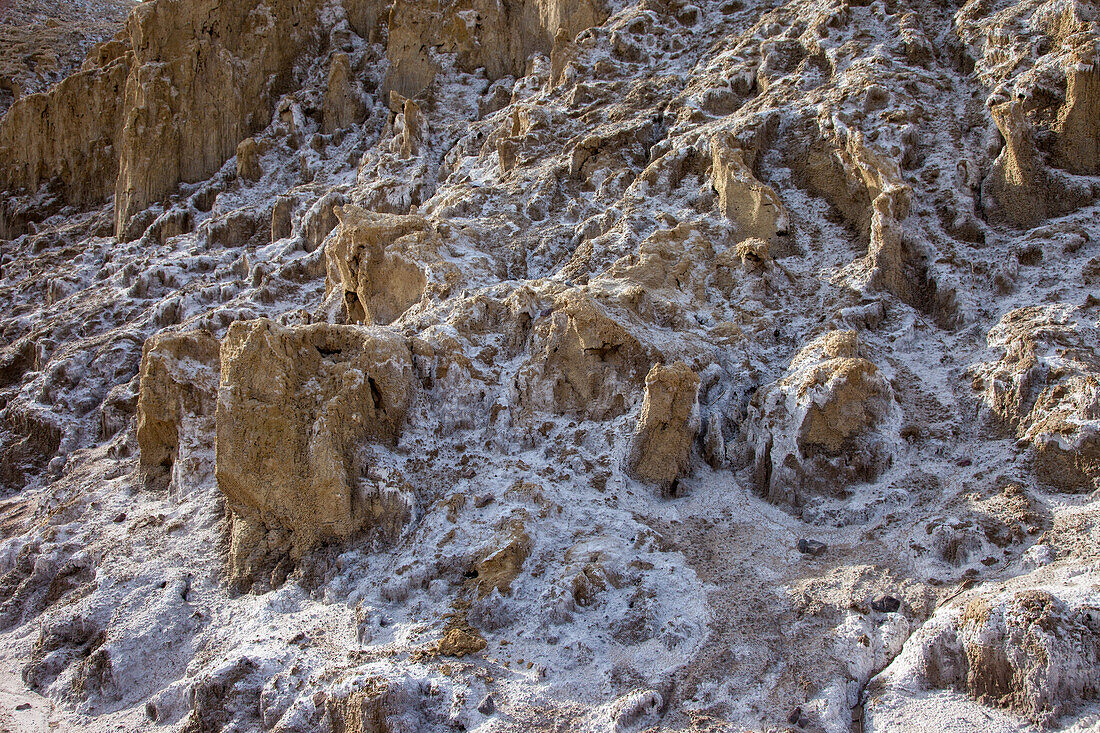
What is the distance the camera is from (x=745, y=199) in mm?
23000

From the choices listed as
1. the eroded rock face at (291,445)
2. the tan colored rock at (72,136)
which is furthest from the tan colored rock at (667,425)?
the tan colored rock at (72,136)

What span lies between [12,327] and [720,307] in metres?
35.8

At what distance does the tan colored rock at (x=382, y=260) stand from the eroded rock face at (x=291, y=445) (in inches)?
221

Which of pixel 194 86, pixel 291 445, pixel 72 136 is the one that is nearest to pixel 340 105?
pixel 194 86

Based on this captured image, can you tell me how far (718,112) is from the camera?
28.1 m

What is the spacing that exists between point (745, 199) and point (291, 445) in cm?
1595

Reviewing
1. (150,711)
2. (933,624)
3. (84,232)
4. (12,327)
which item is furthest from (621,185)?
(84,232)

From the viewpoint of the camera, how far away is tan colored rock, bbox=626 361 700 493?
56.4 feet

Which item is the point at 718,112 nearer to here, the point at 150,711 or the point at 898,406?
the point at 898,406

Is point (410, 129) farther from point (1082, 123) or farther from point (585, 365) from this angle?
point (1082, 123)

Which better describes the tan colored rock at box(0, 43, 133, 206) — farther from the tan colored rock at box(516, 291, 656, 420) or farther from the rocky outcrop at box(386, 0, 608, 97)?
the tan colored rock at box(516, 291, 656, 420)

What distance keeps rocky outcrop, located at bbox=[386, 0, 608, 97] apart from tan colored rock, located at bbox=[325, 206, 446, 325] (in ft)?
66.9

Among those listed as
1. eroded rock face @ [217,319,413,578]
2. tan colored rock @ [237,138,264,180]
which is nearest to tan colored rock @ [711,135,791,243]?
eroded rock face @ [217,319,413,578]

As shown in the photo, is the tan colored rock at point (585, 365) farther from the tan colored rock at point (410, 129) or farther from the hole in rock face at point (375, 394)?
the tan colored rock at point (410, 129)
